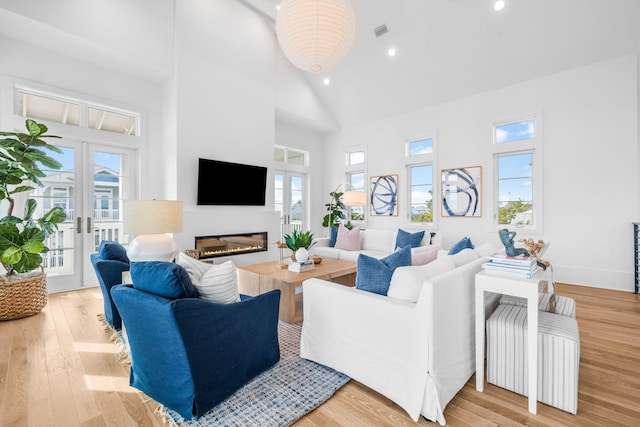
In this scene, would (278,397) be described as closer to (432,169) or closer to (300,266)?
(300,266)

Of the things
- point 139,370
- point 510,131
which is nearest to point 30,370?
point 139,370

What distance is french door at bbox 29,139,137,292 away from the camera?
13.9 feet

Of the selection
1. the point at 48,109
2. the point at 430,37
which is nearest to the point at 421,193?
the point at 430,37

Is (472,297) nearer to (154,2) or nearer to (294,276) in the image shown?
(294,276)

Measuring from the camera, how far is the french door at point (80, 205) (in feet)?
13.9

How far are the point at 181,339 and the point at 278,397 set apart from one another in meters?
0.73

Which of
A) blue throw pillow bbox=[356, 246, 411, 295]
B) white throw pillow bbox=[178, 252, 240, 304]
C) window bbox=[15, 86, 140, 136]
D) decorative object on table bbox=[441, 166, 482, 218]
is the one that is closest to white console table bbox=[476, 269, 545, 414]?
blue throw pillow bbox=[356, 246, 411, 295]

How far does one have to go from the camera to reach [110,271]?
2807 millimetres

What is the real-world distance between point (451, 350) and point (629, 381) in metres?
1.36

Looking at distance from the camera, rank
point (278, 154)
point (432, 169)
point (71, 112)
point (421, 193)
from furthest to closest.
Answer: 1. point (278, 154)
2. point (421, 193)
3. point (432, 169)
4. point (71, 112)

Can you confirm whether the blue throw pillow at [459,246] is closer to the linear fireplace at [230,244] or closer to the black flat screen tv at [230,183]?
the linear fireplace at [230,244]

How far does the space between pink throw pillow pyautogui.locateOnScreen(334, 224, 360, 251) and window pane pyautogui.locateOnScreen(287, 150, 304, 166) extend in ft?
8.57

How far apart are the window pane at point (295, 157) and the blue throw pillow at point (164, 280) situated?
5.80 meters

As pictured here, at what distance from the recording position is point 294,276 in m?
3.19
